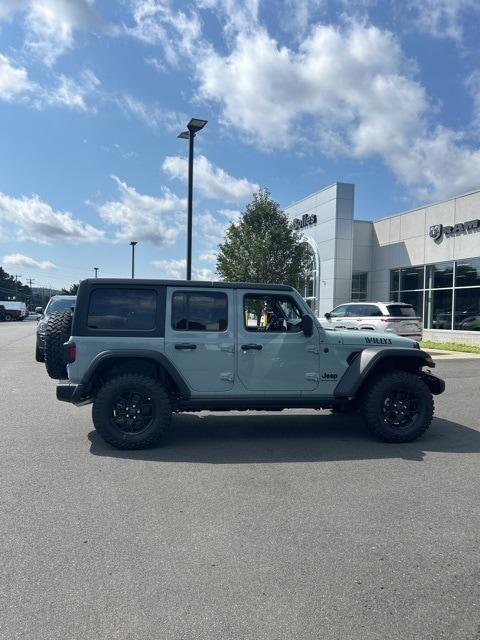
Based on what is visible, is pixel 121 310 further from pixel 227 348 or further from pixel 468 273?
pixel 468 273

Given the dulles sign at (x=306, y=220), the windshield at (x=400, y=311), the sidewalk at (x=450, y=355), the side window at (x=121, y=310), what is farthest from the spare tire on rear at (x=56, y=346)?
the dulles sign at (x=306, y=220)

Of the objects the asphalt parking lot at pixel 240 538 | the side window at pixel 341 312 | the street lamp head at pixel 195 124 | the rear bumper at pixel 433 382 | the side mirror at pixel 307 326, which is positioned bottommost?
the asphalt parking lot at pixel 240 538

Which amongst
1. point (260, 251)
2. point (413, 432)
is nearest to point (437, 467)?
point (413, 432)

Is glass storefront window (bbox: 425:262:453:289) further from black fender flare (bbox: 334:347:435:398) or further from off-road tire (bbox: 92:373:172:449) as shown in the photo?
off-road tire (bbox: 92:373:172:449)

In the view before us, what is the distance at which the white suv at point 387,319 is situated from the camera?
17609mm

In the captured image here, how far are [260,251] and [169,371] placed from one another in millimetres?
15943

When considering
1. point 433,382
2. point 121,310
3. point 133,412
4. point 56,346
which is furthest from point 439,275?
point 56,346

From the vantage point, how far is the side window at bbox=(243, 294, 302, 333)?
622 cm

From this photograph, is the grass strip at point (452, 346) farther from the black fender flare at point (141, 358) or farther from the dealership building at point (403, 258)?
the black fender flare at point (141, 358)

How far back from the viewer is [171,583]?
3059mm

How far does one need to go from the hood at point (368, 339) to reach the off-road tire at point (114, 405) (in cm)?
221

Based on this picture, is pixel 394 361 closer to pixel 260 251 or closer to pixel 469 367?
pixel 469 367

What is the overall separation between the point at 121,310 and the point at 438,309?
67.3 feet

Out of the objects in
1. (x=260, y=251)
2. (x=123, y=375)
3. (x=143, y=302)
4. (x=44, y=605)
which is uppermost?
(x=260, y=251)
